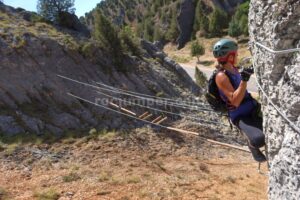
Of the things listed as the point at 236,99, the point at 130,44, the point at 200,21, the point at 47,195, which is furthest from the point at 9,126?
the point at 200,21

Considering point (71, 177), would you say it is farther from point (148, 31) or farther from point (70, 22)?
point (148, 31)

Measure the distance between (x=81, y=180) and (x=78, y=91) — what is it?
6.29 meters

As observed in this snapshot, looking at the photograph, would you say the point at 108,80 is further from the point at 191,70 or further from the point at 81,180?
the point at 191,70

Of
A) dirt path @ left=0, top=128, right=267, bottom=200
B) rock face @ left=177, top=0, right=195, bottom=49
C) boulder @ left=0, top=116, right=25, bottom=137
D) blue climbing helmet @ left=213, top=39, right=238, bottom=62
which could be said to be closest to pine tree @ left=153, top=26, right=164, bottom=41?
rock face @ left=177, top=0, right=195, bottom=49

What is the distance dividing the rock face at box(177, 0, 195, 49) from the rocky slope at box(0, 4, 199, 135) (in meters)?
58.6

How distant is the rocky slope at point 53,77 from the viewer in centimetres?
1568

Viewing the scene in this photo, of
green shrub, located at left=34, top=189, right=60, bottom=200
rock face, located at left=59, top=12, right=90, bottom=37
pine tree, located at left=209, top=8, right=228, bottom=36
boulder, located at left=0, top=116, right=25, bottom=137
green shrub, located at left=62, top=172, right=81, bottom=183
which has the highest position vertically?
pine tree, located at left=209, top=8, right=228, bottom=36

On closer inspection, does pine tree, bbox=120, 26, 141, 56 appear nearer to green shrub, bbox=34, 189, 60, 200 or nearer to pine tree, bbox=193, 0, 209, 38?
green shrub, bbox=34, 189, 60, 200

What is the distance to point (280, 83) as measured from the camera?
11.2 feet

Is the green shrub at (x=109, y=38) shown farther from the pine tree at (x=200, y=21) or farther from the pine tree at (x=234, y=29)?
the pine tree at (x=200, y=21)

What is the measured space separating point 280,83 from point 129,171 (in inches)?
413

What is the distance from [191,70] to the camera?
53.9 m

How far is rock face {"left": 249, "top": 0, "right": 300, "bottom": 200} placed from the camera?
309cm

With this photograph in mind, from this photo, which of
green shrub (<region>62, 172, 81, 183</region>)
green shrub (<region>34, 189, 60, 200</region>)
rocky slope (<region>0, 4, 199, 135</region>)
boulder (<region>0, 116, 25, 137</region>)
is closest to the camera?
green shrub (<region>34, 189, 60, 200</region>)
